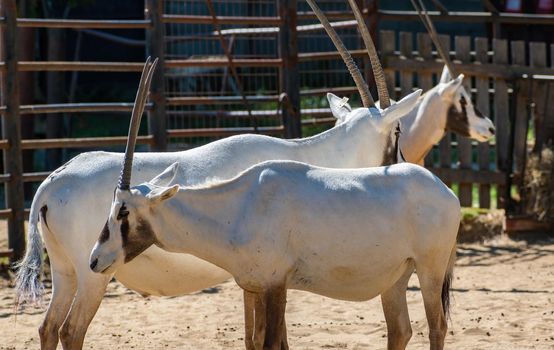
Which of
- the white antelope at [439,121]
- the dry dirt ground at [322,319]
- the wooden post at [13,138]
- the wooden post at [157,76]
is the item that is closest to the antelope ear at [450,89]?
the white antelope at [439,121]

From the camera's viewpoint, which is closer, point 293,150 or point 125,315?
point 293,150

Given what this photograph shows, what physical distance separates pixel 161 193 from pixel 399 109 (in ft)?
6.45

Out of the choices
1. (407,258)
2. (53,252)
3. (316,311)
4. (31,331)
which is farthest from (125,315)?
(407,258)

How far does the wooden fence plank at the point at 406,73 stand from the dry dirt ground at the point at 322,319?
277 cm

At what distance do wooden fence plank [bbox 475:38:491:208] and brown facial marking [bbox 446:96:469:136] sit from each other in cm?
166

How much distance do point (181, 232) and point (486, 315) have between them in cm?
295

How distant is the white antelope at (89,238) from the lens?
534 centimetres

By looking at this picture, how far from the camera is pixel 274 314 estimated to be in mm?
4789

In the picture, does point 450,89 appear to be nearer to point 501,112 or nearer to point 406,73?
point 501,112

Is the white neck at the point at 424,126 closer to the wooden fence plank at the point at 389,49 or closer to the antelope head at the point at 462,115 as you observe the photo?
the antelope head at the point at 462,115

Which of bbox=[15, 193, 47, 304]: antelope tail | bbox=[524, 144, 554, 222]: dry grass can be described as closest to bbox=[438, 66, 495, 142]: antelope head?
bbox=[524, 144, 554, 222]: dry grass

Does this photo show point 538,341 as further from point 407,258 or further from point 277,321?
point 277,321

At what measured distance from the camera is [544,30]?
14805 mm

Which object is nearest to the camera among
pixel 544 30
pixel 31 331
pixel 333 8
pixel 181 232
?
pixel 181 232
